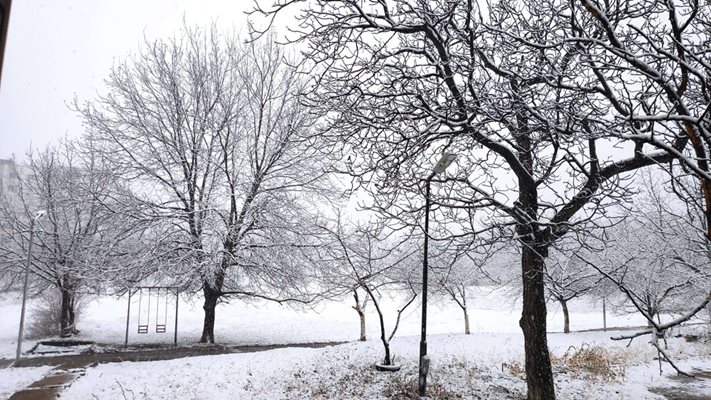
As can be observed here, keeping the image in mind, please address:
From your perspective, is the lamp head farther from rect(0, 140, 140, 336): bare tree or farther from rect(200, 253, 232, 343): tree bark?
rect(0, 140, 140, 336): bare tree

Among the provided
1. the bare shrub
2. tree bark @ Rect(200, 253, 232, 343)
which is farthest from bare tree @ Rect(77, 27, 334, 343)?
the bare shrub

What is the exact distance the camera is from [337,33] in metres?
A: 6.78

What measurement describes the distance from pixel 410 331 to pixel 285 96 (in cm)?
1993

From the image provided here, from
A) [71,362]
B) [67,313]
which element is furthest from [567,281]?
[67,313]

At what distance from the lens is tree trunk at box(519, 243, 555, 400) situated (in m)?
7.54

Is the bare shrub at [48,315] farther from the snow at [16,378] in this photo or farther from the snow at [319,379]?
the snow at [319,379]

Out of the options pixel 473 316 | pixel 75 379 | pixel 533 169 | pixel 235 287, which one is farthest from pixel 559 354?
pixel 473 316

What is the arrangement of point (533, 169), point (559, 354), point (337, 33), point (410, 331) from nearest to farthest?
point (337, 33) → point (533, 169) → point (559, 354) → point (410, 331)

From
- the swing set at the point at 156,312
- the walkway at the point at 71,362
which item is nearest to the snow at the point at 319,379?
the walkway at the point at 71,362

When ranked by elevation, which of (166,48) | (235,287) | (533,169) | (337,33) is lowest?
(235,287)

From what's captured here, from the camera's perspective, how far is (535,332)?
25.3 feet

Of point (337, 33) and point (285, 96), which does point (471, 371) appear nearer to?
point (337, 33)

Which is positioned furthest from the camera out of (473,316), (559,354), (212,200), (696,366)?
(473,316)

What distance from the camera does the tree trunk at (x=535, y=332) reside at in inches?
297
